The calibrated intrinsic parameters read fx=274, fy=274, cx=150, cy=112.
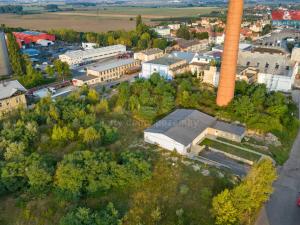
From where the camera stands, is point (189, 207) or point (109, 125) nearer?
point (189, 207)

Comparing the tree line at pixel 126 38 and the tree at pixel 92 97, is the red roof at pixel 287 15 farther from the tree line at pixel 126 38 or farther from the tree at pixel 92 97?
the tree at pixel 92 97

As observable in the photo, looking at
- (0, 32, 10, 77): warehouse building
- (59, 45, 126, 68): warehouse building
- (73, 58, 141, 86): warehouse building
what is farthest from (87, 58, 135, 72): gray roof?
(0, 32, 10, 77): warehouse building

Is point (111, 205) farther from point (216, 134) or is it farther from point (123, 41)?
point (123, 41)

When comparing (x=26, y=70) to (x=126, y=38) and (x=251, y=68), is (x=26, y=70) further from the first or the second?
(x=251, y=68)

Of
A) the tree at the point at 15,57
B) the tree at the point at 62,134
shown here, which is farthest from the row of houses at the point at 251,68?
the tree at the point at 62,134

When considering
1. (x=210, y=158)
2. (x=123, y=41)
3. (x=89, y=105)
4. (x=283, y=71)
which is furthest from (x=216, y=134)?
(x=123, y=41)
